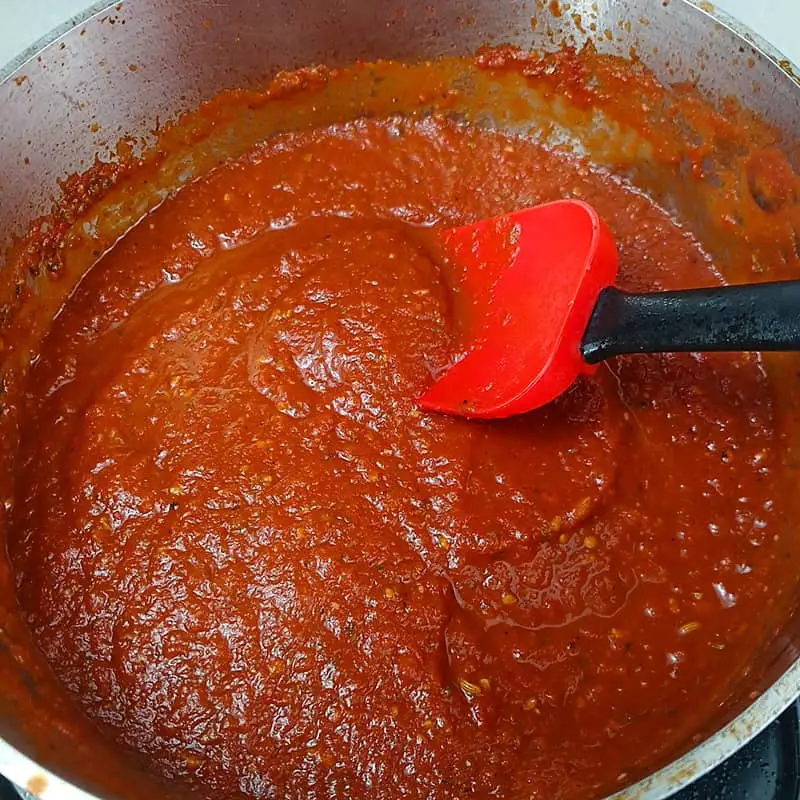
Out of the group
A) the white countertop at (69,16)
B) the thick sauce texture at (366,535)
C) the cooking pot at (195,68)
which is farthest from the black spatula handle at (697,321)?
the white countertop at (69,16)

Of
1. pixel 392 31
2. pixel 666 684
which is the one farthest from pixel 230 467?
pixel 392 31

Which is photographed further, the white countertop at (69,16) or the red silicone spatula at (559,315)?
the white countertop at (69,16)

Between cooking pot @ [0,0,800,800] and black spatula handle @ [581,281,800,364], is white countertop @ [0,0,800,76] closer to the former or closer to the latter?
cooking pot @ [0,0,800,800]

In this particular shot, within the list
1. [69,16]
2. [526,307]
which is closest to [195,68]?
[69,16]

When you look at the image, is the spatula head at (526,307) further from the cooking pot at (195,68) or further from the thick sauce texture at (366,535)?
the cooking pot at (195,68)

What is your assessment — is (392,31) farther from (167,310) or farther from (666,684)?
(666,684)

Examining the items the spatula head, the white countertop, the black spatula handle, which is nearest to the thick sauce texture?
the spatula head
